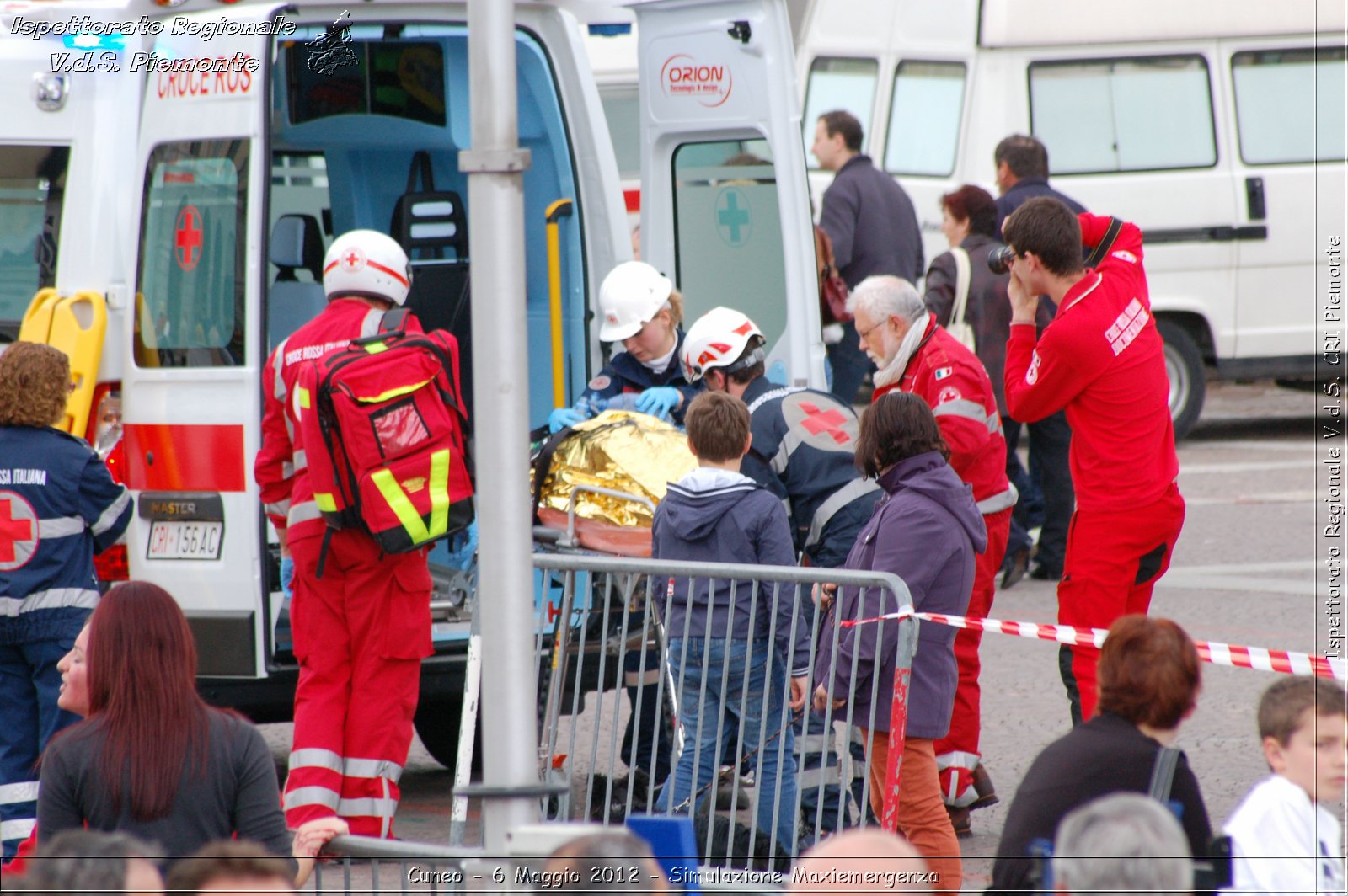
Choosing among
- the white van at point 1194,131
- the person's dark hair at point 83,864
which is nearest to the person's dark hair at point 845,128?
the white van at point 1194,131

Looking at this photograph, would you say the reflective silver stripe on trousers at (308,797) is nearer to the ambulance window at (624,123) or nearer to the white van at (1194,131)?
the white van at (1194,131)

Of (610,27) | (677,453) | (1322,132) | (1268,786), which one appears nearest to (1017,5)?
(1322,132)

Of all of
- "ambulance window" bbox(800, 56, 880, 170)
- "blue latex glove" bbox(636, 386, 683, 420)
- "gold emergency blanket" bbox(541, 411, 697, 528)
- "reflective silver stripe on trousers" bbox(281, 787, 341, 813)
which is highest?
"ambulance window" bbox(800, 56, 880, 170)

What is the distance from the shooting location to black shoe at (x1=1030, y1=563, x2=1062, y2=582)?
9.51 meters

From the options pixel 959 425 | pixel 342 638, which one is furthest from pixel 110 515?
pixel 959 425

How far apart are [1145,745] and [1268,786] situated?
0.28m

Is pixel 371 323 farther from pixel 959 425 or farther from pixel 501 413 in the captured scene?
pixel 501 413

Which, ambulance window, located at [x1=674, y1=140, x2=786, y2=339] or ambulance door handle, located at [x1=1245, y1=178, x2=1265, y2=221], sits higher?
ambulance door handle, located at [x1=1245, y1=178, x2=1265, y2=221]

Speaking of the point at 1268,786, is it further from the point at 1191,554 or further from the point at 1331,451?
the point at 1331,451

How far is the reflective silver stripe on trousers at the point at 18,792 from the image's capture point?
17.6 feet

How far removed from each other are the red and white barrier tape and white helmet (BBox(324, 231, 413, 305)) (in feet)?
6.37

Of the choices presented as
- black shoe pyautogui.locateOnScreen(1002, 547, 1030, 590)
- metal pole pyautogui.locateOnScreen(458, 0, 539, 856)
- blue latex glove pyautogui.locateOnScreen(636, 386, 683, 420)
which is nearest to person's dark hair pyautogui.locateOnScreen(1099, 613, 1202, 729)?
metal pole pyautogui.locateOnScreen(458, 0, 539, 856)

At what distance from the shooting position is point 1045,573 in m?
9.57

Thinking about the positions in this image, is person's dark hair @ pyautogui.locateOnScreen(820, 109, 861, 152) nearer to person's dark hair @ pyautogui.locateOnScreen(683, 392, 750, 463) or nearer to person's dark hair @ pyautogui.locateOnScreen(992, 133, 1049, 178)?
person's dark hair @ pyautogui.locateOnScreen(992, 133, 1049, 178)
